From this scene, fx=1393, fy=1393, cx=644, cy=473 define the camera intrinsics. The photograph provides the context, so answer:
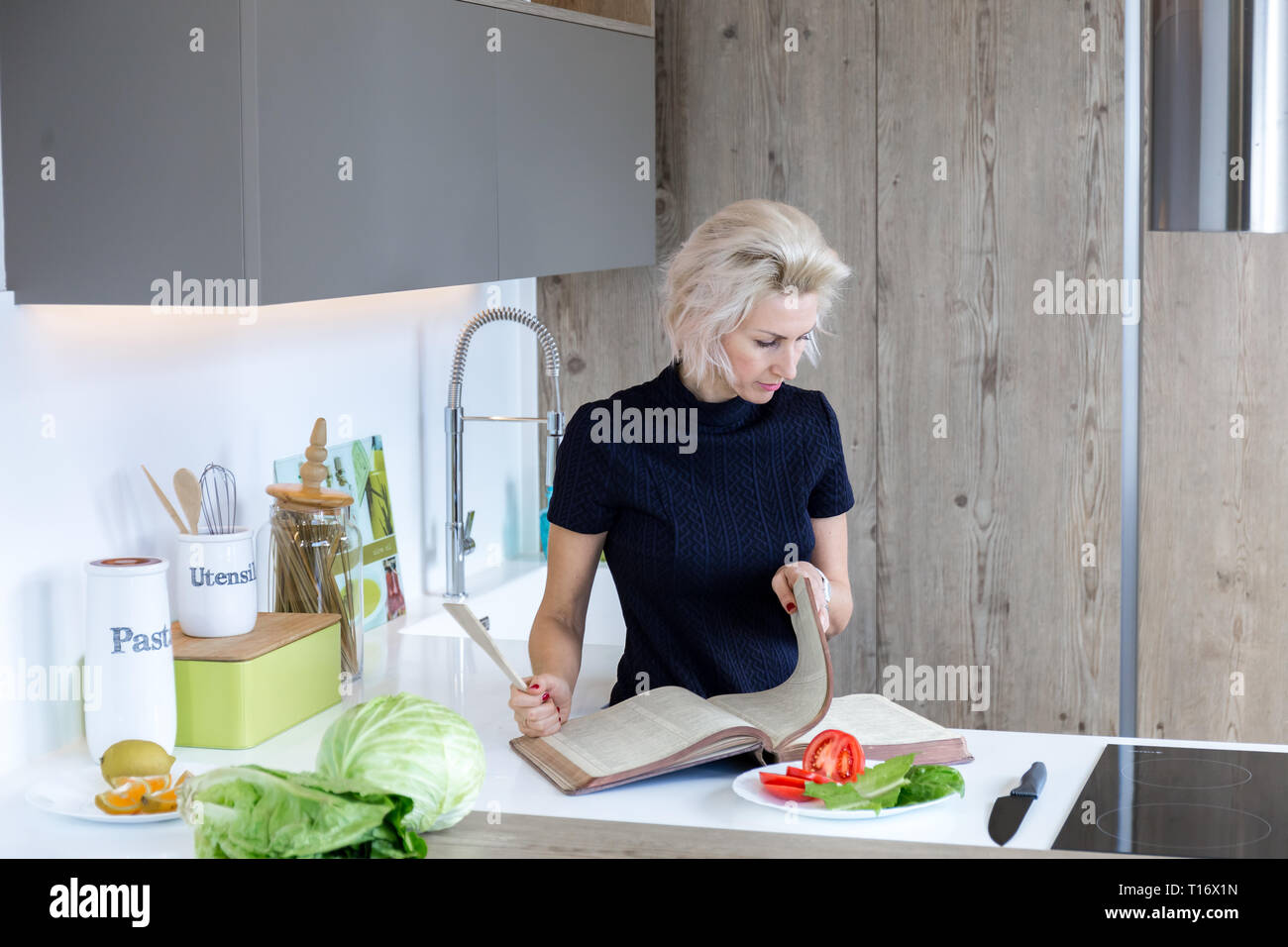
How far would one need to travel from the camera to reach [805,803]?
4.76ft

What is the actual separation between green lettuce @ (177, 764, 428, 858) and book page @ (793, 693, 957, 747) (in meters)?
0.52

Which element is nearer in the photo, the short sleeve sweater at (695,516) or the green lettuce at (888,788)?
the green lettuce at (888,788)

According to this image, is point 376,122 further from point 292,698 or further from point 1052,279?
point 1052,279

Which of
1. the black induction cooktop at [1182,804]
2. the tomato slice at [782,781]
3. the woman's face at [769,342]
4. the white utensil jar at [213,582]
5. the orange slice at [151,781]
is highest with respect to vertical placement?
the woman's face at [769,342]

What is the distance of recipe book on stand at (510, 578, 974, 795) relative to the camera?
4.99ft

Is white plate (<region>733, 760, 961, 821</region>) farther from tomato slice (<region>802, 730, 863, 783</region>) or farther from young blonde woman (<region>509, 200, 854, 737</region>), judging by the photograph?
young blonde woman (<region>509, 200, 854, 737</region>)

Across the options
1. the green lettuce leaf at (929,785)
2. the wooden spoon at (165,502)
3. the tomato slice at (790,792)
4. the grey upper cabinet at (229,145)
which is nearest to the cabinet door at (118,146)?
the grey upper cabinet at (229,145)

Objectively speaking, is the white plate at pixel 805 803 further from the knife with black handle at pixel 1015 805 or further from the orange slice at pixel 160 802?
the orange slice at pixel 160 802

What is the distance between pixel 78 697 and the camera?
1737mm

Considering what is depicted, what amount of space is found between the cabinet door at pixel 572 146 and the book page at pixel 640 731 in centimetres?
87

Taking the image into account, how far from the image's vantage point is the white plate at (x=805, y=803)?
1.41 meters
